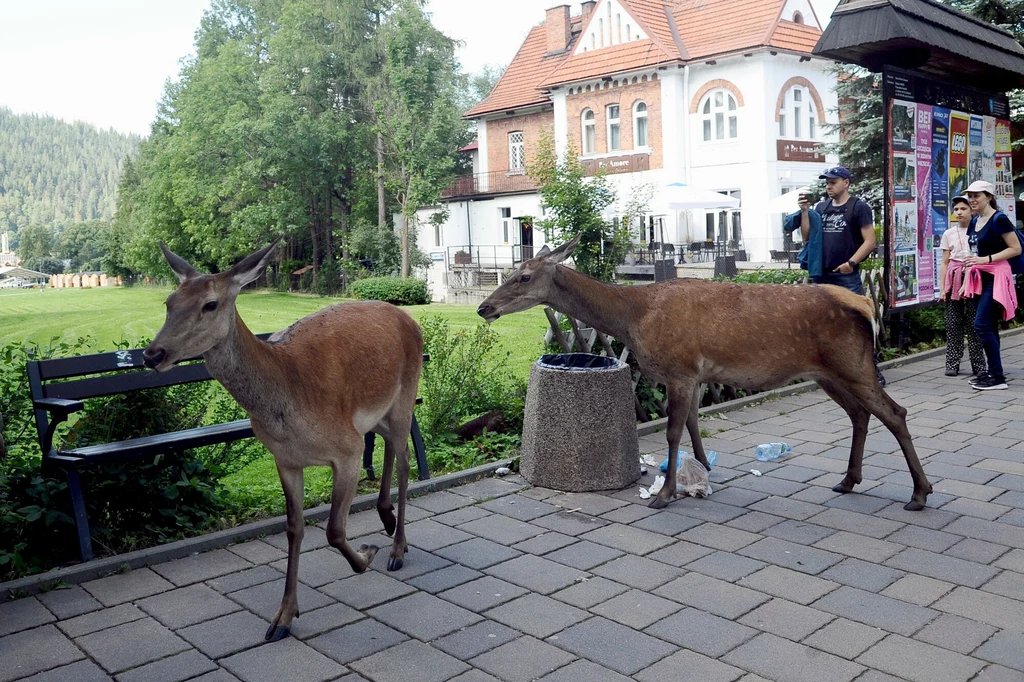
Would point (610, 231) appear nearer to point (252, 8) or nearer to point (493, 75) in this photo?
point (252, 8)

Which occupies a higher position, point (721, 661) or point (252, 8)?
point (252, 8)

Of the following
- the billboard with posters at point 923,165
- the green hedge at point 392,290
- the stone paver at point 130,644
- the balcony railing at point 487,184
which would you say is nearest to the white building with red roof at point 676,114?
the balcony railing at point 487,184

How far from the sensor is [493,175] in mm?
48562

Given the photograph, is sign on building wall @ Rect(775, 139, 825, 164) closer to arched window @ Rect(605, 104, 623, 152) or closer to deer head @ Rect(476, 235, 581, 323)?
arched window @ Rect(605, 104, 623, 152)

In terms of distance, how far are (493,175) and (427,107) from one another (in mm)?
7389

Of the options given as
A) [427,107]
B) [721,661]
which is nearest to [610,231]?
[721,661]

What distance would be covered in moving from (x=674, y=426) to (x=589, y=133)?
1509 inches

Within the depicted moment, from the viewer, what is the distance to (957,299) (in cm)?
1062

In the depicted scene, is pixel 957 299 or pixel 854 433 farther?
pixel 957 299

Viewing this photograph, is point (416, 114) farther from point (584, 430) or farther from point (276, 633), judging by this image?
point (276, 633)

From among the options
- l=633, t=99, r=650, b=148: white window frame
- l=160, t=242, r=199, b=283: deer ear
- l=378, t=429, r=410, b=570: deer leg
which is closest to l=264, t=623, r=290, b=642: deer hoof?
l=378, t=429, r=410, b=570: deer leg

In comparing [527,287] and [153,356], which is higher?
[527,287]

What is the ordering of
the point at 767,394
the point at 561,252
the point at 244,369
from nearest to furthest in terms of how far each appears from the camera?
1. the point at 244,369
2. the point at 561,252
3. the point at 767,394

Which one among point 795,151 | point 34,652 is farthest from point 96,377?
point 795,151
